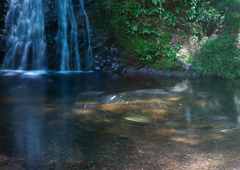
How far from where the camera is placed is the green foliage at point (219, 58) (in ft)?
40.8

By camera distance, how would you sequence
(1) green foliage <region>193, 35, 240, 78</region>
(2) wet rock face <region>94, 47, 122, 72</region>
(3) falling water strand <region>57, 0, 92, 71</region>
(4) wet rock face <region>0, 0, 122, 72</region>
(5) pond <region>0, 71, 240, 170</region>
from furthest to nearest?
(3) falling water strand <region>57, 0, 92, 71</region> → (4) wet rock face <region>0, 0, 122, 72</region> → (2) wet rock face <region>94, 47, 122, 72</region> → (1) green foliage <region>193, 35, 240, 78</region> → (5) pond <region>0, 71, 240, 170</region>

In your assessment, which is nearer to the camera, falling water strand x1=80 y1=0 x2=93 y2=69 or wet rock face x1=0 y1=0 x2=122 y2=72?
wet rock face x1=0 y1=0 x2=122 y2=72

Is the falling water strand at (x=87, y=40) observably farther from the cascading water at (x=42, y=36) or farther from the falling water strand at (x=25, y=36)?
the falling water strand at (x=25, y=36)

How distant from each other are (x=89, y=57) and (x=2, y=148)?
6.75m

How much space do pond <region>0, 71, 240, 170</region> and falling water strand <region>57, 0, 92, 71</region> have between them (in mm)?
1398

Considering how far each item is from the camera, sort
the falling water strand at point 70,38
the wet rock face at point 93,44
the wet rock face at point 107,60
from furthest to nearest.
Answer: the falling water strand at point 70,38
the wet rock face at point 93,44
the wet rock face at point 107,60

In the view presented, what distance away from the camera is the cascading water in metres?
13.1

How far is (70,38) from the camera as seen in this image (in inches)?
533

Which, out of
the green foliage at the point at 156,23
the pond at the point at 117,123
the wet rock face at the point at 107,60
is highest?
the green foliage at the point at 156,23

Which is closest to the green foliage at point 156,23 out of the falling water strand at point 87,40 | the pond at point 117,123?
the falling water strand at point 87,40

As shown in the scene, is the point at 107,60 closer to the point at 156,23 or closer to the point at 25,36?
the point at 156,23

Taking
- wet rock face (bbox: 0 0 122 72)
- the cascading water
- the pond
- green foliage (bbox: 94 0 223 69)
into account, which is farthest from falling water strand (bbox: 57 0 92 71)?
the pond

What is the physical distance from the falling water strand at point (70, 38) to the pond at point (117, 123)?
1.40 metres

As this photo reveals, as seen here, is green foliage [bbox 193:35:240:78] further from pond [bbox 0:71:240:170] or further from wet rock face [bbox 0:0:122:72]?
wet rock face [bbox 0:0:122:72]
